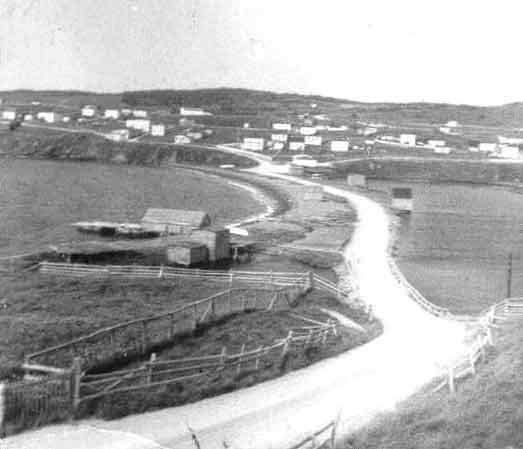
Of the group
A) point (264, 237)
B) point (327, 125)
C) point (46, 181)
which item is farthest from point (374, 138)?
point (264, 237)

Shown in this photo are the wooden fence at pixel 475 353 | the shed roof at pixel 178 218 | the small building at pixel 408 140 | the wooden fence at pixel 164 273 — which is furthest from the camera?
the small building at pixel 408 140

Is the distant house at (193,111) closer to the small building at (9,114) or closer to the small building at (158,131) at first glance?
the small building at (158,131)

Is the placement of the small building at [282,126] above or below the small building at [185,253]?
above

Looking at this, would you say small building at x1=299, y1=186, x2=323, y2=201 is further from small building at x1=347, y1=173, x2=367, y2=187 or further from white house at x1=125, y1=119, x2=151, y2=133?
white house at x1=125, y1=119, x2=151, y2=133

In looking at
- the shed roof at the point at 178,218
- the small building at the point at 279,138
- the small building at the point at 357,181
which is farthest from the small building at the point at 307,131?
the shed roof at the point at 178,218

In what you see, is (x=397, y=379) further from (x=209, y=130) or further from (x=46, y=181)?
(x=209, y=130)

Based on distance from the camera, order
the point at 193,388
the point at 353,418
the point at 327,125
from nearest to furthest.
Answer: the point at 353,418
the point at 193,388
the point at 327,125

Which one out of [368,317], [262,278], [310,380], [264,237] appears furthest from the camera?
[264,237]
